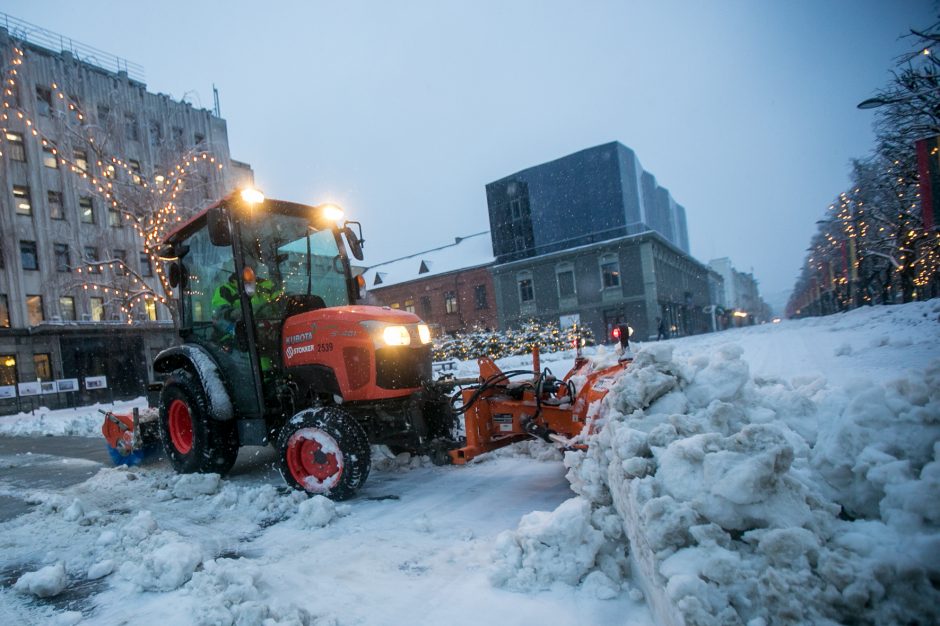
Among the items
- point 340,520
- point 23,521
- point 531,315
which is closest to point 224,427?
point 23,521

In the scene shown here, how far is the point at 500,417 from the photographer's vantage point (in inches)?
158

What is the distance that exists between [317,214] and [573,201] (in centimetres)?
3068

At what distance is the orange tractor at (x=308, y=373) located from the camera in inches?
155

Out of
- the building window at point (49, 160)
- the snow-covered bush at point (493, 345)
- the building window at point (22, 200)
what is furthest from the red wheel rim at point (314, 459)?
the building window at point (49, 160)

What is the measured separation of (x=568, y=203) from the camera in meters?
34.1

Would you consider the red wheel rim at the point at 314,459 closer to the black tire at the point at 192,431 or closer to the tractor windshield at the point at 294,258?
the black tire at the point at 192,431

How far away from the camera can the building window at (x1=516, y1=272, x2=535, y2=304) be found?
33.3 m

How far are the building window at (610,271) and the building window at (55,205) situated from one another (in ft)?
93.8

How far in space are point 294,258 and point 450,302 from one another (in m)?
31.4

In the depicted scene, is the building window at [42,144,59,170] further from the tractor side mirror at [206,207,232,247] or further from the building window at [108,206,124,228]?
the tractor side mirror at [206,207,232,247]

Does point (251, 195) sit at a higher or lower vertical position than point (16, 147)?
lower

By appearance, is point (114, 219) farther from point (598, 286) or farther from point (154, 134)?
point (598, 286)

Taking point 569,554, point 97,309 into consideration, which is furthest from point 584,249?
point 569,554

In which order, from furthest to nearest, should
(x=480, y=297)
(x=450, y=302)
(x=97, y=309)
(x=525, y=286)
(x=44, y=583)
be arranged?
1. (x=450, y=302)
2. (x=480, y=297)
3. (x=525, y=286)
4. (x=97, y=309)
5. (x=44, y=583)
